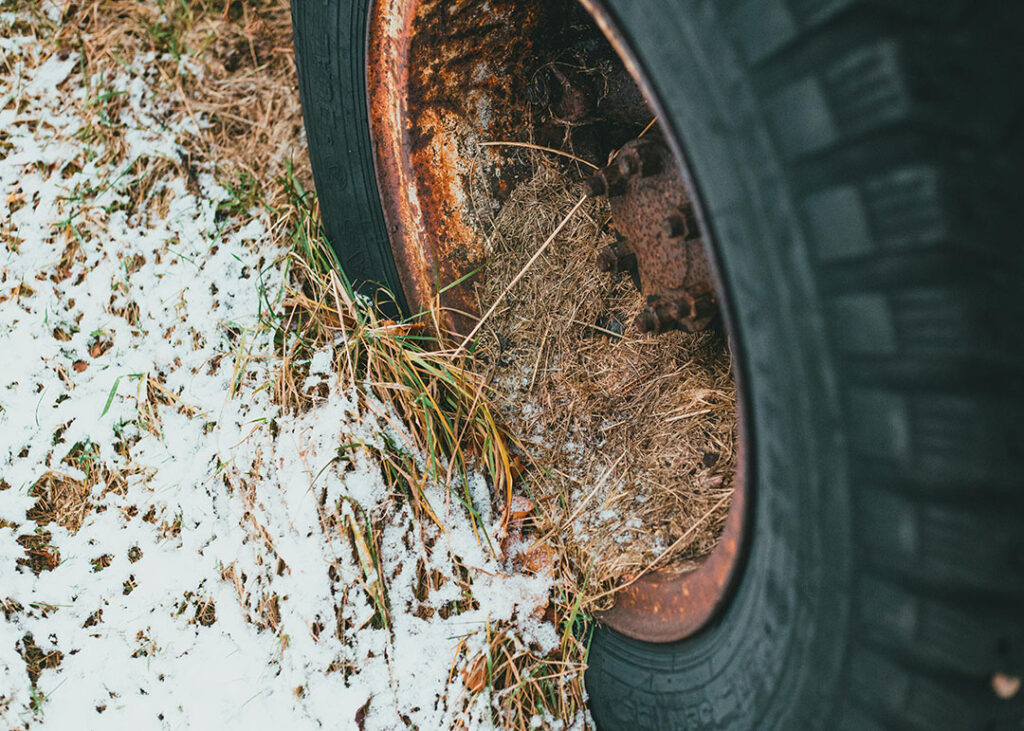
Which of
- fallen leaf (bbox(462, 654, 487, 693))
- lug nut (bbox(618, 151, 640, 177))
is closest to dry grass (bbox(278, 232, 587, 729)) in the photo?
fallen leaf (bbox(462, 654, 487, 693))

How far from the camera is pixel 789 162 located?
565 millimetres

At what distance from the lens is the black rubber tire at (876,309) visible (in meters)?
0.51

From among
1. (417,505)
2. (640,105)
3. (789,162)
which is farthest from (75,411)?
(789,162)

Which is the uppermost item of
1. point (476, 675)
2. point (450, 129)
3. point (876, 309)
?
point (450, 129)

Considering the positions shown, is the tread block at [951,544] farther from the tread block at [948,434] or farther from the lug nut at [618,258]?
the lug nut at [618,258]

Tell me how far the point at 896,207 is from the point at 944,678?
15.8 inches

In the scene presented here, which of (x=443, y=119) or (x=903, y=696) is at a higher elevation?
(x=443, y=119)

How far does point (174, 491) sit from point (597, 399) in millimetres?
924

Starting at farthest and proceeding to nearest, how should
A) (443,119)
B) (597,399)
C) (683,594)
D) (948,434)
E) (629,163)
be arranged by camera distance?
(597,399), (443,119), (629,163), (683,594), (948,434)

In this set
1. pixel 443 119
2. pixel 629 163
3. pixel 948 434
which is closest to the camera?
pixel 948 434

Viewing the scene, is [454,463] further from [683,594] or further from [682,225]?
[682,225]

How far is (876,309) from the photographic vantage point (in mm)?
542

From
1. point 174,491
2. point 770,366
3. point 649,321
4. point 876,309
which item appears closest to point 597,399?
point 649,321

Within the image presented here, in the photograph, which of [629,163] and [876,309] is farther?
[629,163]
